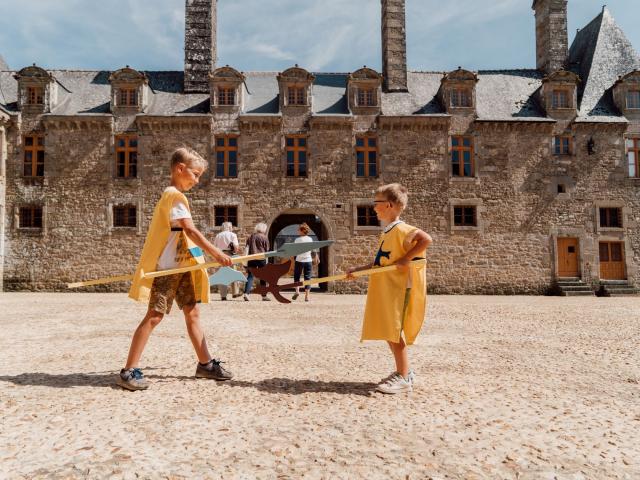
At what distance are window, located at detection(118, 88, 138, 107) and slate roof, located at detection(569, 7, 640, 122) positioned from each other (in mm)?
16863

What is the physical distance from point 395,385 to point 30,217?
1703cm

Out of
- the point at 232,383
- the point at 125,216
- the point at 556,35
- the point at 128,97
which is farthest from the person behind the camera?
the point at 556,35

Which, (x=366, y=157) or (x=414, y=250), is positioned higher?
(x=366, y=157)

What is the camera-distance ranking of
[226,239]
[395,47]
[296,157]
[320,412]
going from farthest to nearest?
[395,47] → [296,157] → [226,239] → [320,412]

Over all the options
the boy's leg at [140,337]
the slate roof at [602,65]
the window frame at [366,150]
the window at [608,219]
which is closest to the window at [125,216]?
the window frame at [366,150]

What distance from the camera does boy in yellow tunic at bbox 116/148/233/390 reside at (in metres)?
3.12

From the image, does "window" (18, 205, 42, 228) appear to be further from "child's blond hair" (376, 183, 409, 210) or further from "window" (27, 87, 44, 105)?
"child's blond hair" (376, 183, 409, 210)

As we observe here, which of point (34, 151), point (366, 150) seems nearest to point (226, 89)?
point (366, 150)

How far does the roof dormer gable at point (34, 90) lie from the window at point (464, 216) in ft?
51.3

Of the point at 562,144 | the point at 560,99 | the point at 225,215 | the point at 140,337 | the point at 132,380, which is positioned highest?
the point at 560,99

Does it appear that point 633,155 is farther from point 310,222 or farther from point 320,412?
point 320,412

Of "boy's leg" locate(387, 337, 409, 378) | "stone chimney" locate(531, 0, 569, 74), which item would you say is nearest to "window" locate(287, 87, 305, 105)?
"stone chimney" locate(531, 0, 569, 74)

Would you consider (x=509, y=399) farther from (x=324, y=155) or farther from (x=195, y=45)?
(x=195, y=45)

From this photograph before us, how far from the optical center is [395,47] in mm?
17688
